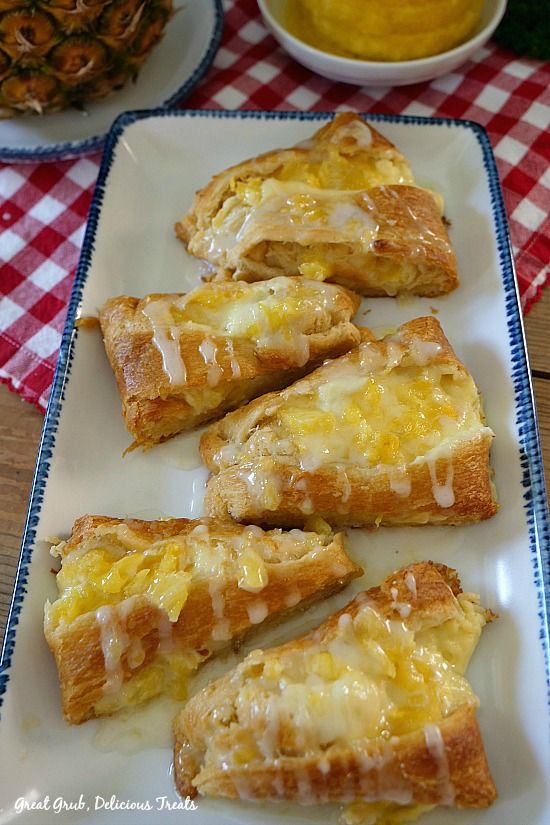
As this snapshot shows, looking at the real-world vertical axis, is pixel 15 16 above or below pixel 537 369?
above

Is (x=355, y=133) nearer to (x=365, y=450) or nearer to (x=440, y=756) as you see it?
(x=365, y=450)

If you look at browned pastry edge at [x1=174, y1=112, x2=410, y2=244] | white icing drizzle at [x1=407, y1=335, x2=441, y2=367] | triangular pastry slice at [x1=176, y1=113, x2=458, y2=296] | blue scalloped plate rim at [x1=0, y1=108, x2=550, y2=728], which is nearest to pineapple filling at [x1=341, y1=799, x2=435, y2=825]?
blue scalloped plate rim at [x1=0, y1=108, x2=550, y2=728]

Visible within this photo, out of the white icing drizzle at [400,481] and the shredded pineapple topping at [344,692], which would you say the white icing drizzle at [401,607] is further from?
the white icing drizzle at [400,481]

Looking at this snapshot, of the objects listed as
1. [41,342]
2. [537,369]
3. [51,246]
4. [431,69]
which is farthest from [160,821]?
[431,69]

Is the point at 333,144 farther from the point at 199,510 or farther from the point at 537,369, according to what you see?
the point at 199,510

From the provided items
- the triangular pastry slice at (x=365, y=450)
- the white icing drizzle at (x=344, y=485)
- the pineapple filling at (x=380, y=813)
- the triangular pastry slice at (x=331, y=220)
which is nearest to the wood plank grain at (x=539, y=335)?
the triangular pastry slice at (x=331, y=220)

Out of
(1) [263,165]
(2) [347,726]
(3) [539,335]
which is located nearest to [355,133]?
(1) [263,165]

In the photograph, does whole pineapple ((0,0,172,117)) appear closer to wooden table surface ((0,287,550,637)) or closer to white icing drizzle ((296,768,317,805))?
wooden table surface ((0,287,550,637))
